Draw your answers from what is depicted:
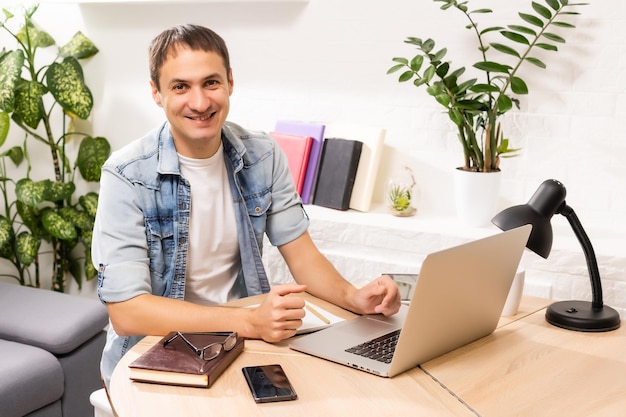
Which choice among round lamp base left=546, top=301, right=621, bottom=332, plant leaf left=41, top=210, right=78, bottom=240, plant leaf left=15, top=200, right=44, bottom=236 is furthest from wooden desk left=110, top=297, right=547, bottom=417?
plant leaf left=15, top=200, right=44, bottom=236

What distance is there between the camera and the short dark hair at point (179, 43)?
192 cm

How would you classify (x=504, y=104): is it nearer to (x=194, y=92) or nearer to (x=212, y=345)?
(x=194, y=92)

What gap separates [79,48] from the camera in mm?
3395

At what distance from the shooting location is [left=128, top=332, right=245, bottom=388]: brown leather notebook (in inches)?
56.2

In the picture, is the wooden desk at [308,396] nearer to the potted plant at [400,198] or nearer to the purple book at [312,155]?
the potted plant at [400,198]

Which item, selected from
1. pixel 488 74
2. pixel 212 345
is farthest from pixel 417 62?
pixel 212 345

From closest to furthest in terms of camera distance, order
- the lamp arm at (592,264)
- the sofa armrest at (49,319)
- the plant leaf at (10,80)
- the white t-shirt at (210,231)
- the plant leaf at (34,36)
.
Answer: the lamp arm at (592,264) < the white t-shirt at (210,231) < the sofa armrest at (49,319) < the plant leaf at (10,80) < the plant leaf at (34,36)

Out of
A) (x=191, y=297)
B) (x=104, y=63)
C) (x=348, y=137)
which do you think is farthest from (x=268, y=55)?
(x=191, y=297)

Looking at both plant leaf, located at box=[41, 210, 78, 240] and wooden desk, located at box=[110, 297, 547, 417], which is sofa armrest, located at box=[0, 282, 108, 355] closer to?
plant leaf, located at box=[41, 210, 78, 240]

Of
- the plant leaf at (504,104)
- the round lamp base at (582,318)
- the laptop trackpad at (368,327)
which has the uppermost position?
the plant leaf at (504,104)

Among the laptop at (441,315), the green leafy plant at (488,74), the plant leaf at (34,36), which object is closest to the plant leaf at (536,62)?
the green leafy plant at (488,74)

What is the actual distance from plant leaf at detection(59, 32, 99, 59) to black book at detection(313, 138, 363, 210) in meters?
1.22

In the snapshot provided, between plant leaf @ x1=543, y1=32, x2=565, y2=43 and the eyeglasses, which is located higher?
plant leaf @ x1=543, y1=32, x2=565, y2=43

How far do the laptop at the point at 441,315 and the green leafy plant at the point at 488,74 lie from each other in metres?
0.98
